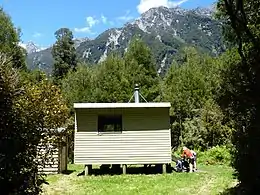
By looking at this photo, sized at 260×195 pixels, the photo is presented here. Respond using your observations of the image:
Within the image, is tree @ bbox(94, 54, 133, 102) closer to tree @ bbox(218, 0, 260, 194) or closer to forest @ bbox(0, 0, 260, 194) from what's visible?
forest @ bbox(0, 0, 260, 194)

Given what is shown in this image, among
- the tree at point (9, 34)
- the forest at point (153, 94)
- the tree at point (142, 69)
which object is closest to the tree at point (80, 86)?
the forest at point (153, 94)

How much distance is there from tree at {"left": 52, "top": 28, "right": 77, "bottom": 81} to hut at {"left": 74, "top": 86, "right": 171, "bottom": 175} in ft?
134

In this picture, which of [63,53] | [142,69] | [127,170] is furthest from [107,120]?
[63,53]

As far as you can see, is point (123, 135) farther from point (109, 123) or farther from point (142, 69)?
point (142, 69)

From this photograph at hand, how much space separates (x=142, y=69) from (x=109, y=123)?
20.6 meters

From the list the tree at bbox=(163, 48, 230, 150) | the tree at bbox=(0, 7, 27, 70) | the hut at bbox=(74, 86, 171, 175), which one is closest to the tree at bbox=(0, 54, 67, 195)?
the hut at bbox=(74, 86, 171, 175)

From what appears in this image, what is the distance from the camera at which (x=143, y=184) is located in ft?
50.9

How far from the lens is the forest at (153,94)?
801cm

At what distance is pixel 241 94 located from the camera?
414 inches

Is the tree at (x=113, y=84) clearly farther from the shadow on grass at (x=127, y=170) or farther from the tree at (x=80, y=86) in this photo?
the shadow on grass at (x=127, y=170)

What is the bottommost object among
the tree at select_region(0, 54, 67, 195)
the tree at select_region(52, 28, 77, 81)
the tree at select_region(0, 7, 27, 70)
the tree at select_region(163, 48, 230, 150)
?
the tree at select_region(0, 54, 67, 195)

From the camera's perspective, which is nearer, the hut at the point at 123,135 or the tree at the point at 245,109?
the tree at the point at 245,109

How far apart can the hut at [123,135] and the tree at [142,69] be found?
19.2 m

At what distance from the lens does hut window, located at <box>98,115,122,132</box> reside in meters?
19.1
